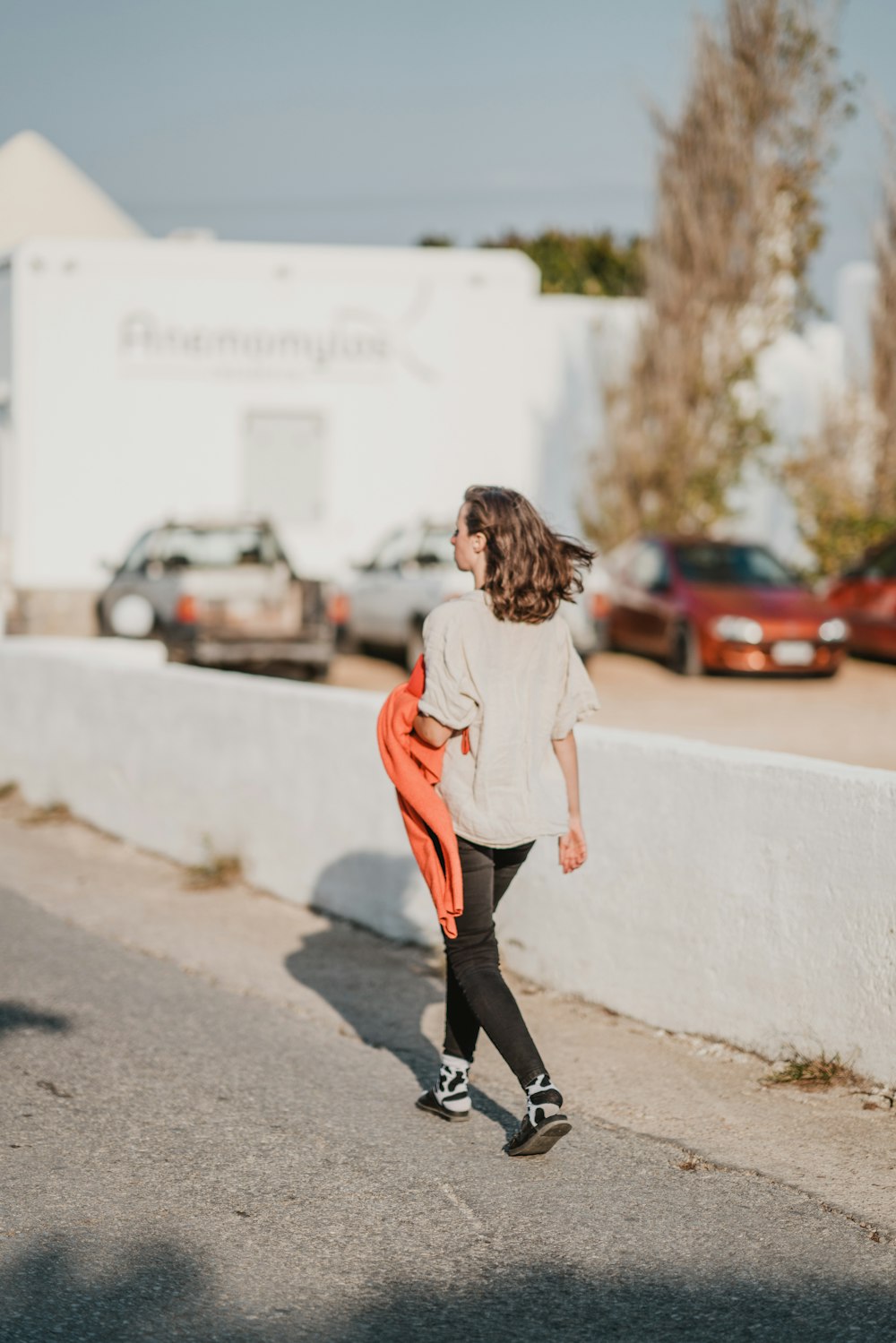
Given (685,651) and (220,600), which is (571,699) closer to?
(220,600)

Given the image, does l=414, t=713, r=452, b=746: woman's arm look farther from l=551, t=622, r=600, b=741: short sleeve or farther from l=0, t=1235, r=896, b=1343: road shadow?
l=0, t=1235, r=896, b=1343: road shadow

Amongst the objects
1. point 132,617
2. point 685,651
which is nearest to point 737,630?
point 685,651

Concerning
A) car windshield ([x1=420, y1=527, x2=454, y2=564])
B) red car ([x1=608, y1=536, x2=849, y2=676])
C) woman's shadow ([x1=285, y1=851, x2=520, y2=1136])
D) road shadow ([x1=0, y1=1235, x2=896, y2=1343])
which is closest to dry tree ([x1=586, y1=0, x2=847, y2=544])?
red car ([x1=608, y1=536, x2=849, y2=676])

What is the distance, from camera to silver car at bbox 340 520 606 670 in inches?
643

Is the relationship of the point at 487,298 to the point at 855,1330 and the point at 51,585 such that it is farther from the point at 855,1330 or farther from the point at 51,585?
Answer: the point at 855,1330

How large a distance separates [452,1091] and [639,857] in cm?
148

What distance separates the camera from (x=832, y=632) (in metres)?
16.7

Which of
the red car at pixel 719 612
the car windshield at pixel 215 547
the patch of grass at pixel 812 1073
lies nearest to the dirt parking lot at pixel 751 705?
the red car at pixel 719 612

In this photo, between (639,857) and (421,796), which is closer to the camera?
(421,796)

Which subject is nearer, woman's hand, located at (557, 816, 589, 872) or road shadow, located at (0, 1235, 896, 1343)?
road shadow, located at (0, 1235, 896, 1343)

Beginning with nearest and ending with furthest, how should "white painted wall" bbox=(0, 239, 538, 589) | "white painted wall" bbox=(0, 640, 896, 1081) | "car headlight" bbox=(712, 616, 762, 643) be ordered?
"white painted wall" bbox=(0, 640, 896, 1081), "car headlight" bbox=(712, 616, 762, 643), "white painted wall" bbox=(0, 239, 538, 589)

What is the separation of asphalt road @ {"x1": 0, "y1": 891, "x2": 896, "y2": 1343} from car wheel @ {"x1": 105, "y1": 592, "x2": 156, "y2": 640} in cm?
973

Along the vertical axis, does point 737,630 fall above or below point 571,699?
below

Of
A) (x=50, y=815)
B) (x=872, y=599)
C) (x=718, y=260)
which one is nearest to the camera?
(x=50, y=815)
